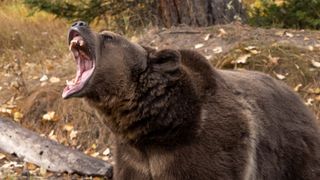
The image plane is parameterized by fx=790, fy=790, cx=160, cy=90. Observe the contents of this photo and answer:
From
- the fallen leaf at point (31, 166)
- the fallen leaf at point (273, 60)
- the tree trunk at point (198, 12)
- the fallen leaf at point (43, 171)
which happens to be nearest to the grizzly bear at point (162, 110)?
the fallen leaf at point (43, 171)

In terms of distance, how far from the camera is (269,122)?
5.50 metres

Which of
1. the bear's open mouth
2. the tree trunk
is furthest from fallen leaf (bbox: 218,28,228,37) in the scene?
the bear's open mouth

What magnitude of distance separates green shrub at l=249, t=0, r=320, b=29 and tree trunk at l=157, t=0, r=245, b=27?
3.70 feet

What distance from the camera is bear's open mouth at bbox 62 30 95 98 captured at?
15.5 ft

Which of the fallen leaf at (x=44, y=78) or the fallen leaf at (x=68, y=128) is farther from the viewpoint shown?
the fallen leaf at (x=44, y=78)

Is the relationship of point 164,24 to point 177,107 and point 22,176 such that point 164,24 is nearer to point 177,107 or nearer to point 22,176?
point 22,176

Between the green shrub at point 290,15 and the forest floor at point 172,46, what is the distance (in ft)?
4.66

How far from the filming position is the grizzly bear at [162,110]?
4.82m

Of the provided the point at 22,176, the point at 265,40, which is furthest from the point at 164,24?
the point at 22,176

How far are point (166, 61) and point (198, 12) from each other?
5337mm

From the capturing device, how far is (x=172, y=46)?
30.0 feet

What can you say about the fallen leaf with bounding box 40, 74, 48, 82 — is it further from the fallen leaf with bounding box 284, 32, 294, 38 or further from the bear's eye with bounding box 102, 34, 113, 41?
the bear's eye with bounding box 102, 34, 113, 41

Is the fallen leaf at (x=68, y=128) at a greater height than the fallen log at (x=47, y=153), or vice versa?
the fallen log at (x=47, y=153)

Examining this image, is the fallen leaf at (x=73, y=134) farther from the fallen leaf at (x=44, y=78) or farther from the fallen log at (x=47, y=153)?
the fallen leaf at (x=44, y=78)
